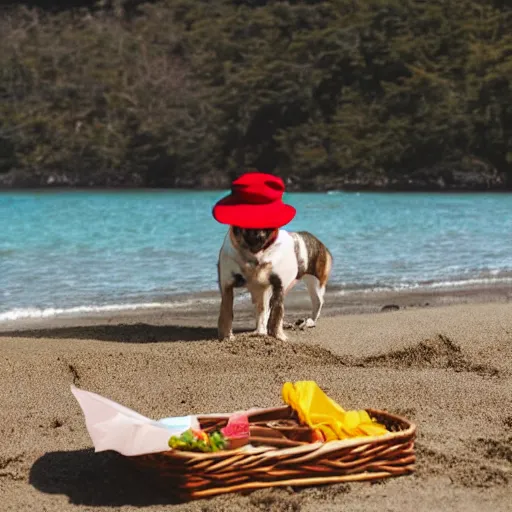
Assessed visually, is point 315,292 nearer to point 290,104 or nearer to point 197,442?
point 197,442

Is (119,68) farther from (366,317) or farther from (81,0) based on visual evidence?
(366,317)

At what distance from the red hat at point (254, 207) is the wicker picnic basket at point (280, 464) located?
2.62 metres

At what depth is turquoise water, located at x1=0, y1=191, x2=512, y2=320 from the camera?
1109 centimetres

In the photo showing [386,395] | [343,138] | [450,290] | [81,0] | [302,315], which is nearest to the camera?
[386,395]

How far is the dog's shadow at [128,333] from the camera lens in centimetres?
777

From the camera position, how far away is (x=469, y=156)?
55.4 meters

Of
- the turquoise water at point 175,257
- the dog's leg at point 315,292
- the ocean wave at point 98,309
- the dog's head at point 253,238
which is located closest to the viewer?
the dog's head at point 253,238

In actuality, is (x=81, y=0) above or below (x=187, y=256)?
above

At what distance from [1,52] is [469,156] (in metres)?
36.4

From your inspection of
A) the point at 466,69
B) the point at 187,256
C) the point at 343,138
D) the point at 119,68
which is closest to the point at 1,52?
the point at 119,68

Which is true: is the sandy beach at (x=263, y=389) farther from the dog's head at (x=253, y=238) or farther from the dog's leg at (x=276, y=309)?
the dog's head at (x=253, y=238)

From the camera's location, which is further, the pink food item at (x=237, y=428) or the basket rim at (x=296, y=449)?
the pink food item at (x=237, y=428)

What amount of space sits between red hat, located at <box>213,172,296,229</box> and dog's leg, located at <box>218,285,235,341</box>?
647 millimetres

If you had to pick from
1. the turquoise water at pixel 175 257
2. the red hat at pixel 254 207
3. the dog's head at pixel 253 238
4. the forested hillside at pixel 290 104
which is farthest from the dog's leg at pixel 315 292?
the forested hillside at pixel 290 104
